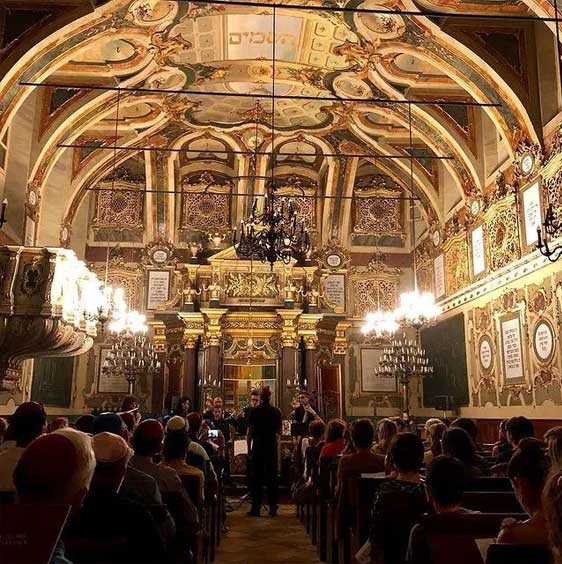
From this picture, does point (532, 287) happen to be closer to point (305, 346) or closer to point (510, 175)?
point (510, 175)

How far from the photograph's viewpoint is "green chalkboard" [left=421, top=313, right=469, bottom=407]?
13.0 m

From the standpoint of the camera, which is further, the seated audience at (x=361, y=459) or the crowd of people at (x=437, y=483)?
the seated audience at (x=361, y=459)

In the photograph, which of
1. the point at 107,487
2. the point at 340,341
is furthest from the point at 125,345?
the point at 107,487

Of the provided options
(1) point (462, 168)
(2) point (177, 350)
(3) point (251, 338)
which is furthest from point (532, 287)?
(2) point (177, 350)

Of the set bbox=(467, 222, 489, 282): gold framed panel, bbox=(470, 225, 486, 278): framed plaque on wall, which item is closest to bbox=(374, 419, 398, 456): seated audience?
bbox=(467, 222, 489, 282): gold framed panel

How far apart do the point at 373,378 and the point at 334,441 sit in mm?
10197

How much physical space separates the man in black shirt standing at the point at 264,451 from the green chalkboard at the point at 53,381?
23.9 feet

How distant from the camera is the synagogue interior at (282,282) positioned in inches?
125

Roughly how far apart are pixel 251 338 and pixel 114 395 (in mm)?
3959

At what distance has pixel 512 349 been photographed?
34.9 feet

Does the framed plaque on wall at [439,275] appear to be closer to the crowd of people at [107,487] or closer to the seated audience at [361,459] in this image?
the seated audience at [361,459]

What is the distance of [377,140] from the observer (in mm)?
14820

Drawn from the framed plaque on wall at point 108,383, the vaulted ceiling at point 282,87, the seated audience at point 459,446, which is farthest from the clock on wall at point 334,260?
the seated audience at point 459,446

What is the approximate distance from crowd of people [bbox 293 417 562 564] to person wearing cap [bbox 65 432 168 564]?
3.47 feet
